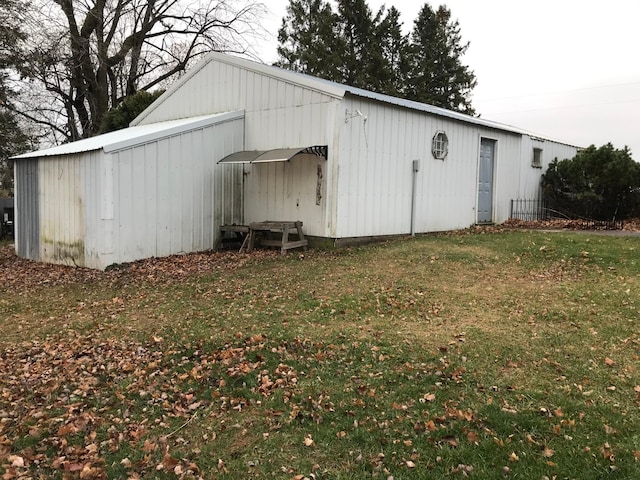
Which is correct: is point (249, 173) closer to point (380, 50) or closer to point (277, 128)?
point (277, 128)

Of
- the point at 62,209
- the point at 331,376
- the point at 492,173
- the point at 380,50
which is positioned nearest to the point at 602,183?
the point at 492,173

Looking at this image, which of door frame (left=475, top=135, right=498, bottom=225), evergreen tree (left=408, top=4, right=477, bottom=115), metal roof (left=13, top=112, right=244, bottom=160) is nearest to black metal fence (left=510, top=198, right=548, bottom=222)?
door frame (left=475, top=135, right=498, bottom=225)

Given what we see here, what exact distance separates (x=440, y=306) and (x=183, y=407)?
11.1ft

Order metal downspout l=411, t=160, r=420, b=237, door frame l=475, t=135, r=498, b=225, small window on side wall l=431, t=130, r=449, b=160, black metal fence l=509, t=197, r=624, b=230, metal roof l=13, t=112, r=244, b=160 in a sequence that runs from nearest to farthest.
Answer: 1. metal roof l=13, t=112, r=244, b=160
2. metal downspout l=411, t=160, r=420, b=237
3. small window on side wall l=431, t=130, r=449, b=160
4. door frame l=475, t=135, r=498, b=225
5. black metal fence l=509, t=197, r=624, b=230

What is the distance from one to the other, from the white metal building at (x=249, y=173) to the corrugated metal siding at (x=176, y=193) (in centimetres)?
2

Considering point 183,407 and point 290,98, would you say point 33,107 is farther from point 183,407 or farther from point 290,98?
point 183,407

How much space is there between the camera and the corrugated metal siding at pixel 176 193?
9.55 metres

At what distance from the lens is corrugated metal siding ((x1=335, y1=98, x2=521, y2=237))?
10.1 metres

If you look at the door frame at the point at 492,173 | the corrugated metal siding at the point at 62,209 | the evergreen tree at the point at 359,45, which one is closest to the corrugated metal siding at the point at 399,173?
the door frame at the point at 492,173

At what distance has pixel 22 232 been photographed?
11.6 meters

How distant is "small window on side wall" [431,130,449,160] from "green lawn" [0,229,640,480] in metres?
4.72

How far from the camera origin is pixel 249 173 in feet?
37.9

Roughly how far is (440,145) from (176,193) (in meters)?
6.13

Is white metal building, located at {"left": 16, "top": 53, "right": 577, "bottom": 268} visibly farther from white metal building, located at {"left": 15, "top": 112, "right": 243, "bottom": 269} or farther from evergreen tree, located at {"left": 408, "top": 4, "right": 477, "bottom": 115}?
evergreen tree, located at {"left": 408, "top": 4, "right": 477, "bottom": 115}
